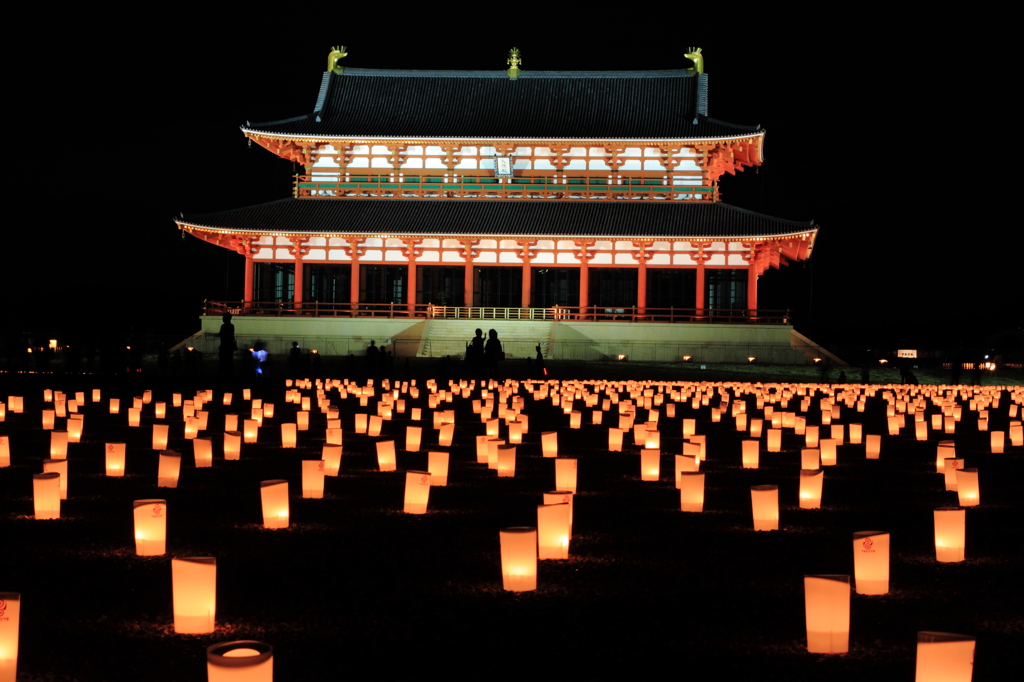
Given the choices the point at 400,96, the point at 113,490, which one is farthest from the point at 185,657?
the point at 400,96

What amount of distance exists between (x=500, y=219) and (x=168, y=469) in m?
31.4

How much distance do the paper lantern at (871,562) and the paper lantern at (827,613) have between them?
89cm

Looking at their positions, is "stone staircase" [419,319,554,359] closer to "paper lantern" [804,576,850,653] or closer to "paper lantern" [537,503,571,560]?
"paper lantern" [537,503,571,560]

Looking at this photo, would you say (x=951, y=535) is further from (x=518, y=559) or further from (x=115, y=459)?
(x=115, y=459)

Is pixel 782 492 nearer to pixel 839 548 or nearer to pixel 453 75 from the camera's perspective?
pixel 839 548

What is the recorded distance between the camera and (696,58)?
1731 inches

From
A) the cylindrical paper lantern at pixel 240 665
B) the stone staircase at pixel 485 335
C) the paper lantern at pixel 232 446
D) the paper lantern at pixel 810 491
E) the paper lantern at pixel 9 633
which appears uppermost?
the cylindrical paper lantern at pixel 240 665

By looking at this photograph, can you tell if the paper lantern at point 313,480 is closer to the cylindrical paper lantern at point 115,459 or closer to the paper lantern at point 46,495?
the paper lantern at point 46,495

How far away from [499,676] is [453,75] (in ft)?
142

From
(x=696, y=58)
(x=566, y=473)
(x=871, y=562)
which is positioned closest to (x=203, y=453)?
(x=566, y=473)

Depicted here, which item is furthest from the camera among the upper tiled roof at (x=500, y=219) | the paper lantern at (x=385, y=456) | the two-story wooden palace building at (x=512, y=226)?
the two-story wooden palace building at (x=512, y=226)

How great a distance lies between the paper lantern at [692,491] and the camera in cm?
743

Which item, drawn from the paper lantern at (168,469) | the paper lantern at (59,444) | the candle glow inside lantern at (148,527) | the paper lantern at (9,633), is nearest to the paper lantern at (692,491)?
the candle glow inside lantern at (148,527)

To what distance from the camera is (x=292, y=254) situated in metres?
39.8
